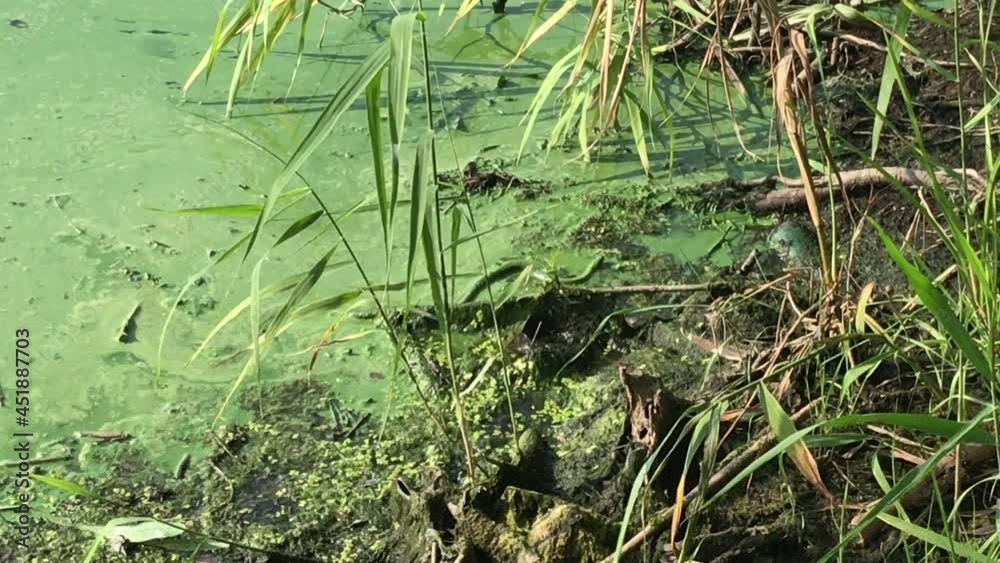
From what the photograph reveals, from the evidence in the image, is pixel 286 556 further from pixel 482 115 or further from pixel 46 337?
pixel 482 115

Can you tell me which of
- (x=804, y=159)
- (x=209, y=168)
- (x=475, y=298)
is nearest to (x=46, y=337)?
(x=209, y=168)

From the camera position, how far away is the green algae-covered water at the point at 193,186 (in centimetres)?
177

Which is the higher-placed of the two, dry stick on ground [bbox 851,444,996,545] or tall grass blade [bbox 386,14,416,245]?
tall grass blade [bbox 386,14,416,245]

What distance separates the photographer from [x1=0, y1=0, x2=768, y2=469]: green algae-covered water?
1.77m

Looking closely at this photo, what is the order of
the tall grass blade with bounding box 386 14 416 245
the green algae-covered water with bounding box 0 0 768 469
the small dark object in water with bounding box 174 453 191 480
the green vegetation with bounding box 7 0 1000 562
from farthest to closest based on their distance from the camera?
the green algae-covered water with bounding box 0 0 768 469, the small dark object in water with bounding box 174 453 191 480, the green vegetation with bounding box 7 0 1000 562, the tall grass blade with bounding box 386 14 416 245

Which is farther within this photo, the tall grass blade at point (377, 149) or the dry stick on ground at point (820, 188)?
the dry stick on ground at point (820, 188)

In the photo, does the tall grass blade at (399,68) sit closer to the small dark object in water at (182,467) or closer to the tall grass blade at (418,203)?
the tall grass blade at (418,203)

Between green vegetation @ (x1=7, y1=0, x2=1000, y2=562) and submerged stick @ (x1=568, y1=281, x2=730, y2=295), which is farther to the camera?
submerged stick @ (x1=568, y1=281, x2=730, y2=295)

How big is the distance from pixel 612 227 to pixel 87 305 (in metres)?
0.97

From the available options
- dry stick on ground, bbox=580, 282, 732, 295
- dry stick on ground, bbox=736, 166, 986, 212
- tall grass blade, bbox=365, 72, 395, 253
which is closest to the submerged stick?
dry stick on ground, bbox=580, 282, 732, 295

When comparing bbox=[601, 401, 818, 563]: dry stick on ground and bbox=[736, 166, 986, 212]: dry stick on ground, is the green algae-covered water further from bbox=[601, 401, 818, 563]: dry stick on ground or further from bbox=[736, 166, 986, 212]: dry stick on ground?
bbox=[601, 401, 818, 563]: dry stick on ground

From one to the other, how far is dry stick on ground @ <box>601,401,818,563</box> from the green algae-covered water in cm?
42

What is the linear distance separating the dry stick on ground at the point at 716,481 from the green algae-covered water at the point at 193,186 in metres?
0.42

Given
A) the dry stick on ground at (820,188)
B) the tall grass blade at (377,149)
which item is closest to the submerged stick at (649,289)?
the dry stick on ground at (820,188)
